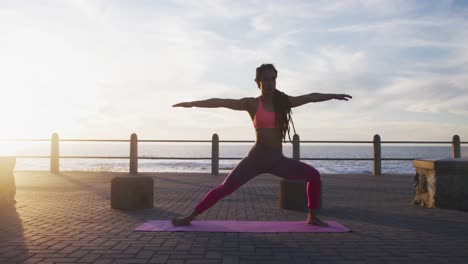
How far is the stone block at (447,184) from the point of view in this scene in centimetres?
672

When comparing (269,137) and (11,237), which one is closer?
(11,237)

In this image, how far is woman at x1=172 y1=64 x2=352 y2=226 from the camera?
16.6 feet

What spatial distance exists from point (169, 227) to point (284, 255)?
5.85 ft

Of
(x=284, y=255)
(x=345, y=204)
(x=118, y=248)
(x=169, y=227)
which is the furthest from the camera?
(x=345, y=204)

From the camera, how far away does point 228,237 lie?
15.0 ft

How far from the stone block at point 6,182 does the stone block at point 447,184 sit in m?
7.11

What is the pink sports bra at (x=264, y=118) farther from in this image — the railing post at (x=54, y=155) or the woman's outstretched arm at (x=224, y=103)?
the railing post at (x=54, y=155)

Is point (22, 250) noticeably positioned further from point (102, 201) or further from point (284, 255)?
point (102, 201)

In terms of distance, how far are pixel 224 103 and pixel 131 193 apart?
2.67m

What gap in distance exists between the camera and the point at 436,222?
562 cm

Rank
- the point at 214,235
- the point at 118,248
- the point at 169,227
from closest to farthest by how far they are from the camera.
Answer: the point at 118,248
the point at 214,235
the point at 169,227

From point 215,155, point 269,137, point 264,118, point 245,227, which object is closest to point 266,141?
point 269,137

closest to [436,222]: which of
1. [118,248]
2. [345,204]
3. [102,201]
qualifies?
[345,204]

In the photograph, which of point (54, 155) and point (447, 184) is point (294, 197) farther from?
point (54, 155)
